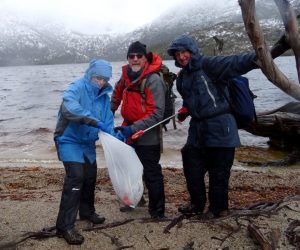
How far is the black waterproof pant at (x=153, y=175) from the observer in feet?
18.0

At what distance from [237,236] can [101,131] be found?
1.98 m

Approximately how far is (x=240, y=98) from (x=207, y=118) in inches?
18.3

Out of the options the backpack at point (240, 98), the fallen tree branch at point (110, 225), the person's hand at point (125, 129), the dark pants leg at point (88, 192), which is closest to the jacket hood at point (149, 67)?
the person's hand at point (125, 129)

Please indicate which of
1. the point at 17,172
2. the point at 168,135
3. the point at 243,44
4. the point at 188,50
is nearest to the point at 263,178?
the point at 188,50

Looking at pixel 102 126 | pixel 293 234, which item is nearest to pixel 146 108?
pixel 102 126

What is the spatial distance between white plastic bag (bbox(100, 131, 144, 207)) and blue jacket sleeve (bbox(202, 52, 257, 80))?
1.37 meters

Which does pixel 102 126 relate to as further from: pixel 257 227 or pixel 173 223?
pixel 257 227

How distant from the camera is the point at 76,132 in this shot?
4984 mm

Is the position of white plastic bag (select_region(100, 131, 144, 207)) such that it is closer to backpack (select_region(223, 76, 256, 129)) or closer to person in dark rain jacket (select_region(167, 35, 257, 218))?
person in dark rain jacket (select_region(167, 35, 257, 218))

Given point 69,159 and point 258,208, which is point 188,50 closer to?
point 69,159

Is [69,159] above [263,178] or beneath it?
above

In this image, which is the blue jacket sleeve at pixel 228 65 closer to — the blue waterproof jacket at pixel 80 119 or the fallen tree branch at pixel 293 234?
the blue waterproof jacket at pixel 80 119

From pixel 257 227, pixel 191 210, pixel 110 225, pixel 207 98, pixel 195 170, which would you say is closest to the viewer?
pixel 257 227

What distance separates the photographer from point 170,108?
18.7 ft
